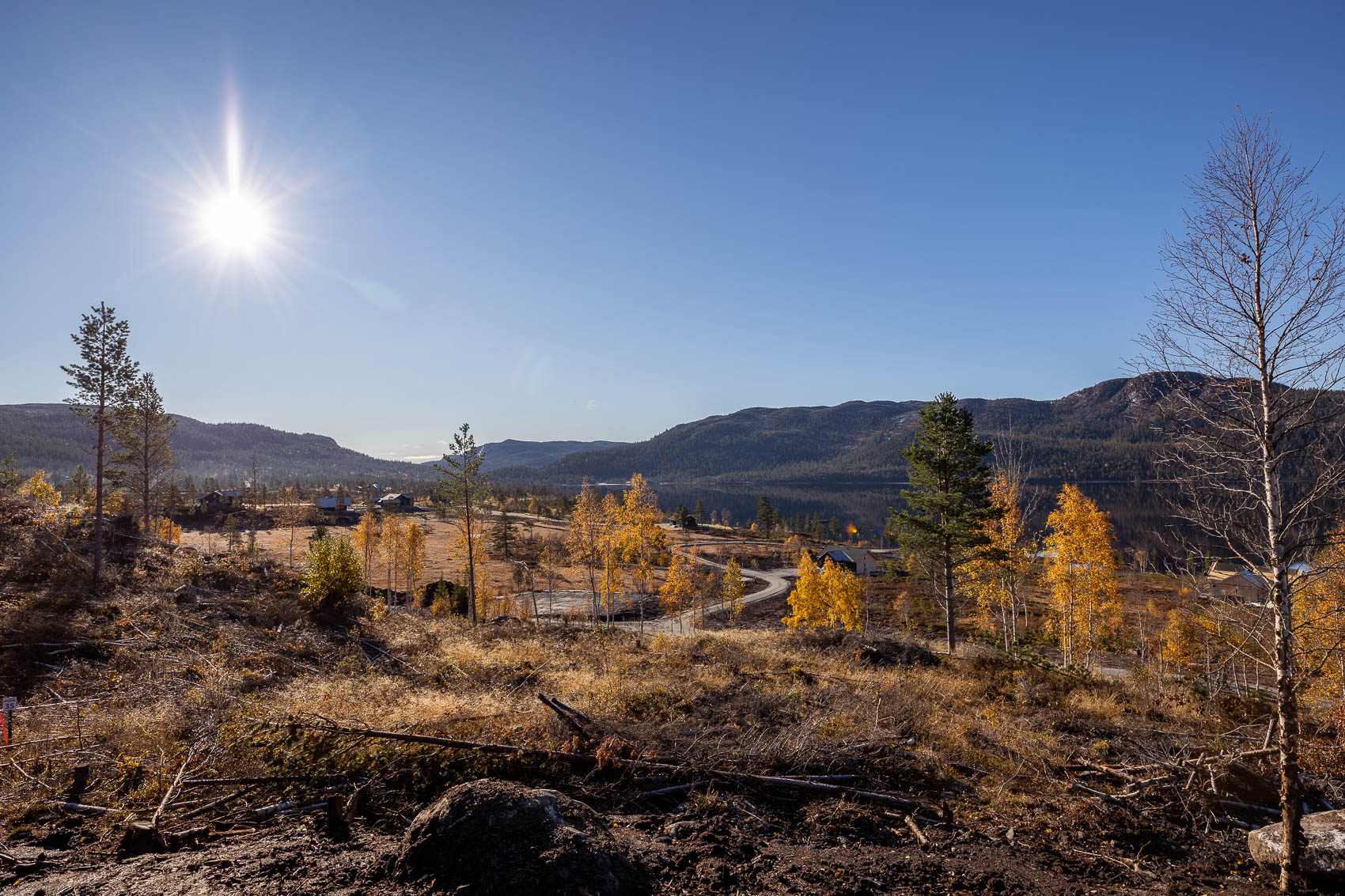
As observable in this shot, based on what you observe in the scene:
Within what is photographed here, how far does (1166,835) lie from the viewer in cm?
652

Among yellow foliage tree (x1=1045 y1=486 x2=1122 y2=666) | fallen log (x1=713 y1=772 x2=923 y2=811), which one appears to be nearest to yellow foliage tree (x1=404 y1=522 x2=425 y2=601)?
yellow foliage tree (x1=1045 y1=486 x2=1122 y2=666)

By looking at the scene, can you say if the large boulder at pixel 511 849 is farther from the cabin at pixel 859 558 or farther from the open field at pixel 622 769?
the cabin at pixel 859 558

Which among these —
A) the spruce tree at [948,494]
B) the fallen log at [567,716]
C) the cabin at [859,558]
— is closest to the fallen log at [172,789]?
the fallen log at [567,716]

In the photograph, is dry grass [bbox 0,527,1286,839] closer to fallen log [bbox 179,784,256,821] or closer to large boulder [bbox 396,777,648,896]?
fallen log [bbox 179,784,256,821]

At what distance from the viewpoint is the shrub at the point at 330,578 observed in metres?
18.4

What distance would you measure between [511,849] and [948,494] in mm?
23542

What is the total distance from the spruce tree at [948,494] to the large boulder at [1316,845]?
59.9 ft

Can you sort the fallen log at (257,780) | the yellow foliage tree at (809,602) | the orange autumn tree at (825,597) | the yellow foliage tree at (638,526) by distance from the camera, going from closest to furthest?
1. the fallen log at (257,780)
2. the orange autumn tree at (825,597)
3. the yellow foliage tree at (809,602)
4. the yellow foliage tree at (638,526)

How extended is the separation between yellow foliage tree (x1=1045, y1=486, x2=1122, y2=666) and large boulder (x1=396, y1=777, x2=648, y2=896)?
30.0 metres

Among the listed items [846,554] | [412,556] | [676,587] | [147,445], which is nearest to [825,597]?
[676,587]

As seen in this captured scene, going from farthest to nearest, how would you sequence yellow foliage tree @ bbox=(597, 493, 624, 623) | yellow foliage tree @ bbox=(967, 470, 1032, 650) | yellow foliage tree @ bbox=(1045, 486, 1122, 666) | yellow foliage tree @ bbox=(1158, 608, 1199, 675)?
yellow foliage tree @ bbox=(597, 493, 624, 623) → yellow foliage tree @ bbox=(1158, 608, 1199, 675) → yellow foliage tree @ bbox=(1045, 486, 1122, 666) → yellow foliage tree @ bbox=(967, 470, 1032, 650)

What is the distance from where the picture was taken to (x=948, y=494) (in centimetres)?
2372

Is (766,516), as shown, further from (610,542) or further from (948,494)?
(948,494)

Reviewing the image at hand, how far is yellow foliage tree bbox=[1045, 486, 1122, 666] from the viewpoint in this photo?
2736cm
